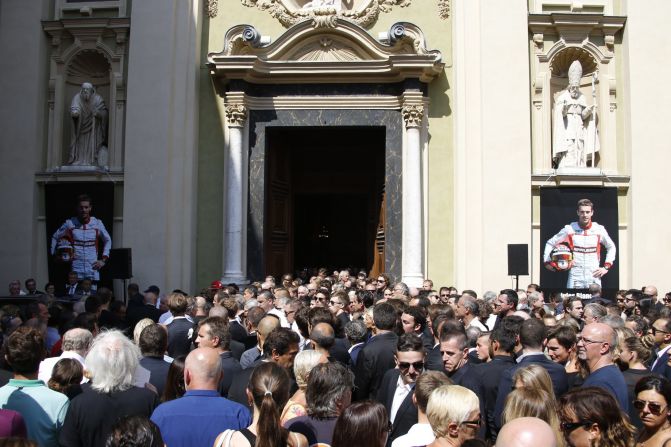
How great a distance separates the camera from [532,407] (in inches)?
158

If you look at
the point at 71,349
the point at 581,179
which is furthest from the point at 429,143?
the point at 71,349

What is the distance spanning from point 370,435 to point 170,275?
43.4ft

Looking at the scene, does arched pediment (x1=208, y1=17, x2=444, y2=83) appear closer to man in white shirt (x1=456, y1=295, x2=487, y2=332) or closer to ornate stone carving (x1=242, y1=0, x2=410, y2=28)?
ornate stone carving (x1=242, y1=0, x2=410, y2=28)

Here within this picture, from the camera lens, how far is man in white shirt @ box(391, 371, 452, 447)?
4.20 m

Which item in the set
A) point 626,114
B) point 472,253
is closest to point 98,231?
point 472,253

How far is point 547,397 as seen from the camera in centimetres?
411

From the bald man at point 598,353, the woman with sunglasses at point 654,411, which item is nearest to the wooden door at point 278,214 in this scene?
the bald man at point 598,353

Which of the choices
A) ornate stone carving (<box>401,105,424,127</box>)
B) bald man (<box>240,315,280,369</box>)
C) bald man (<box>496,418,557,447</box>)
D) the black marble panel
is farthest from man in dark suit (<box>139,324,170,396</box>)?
ornate stone carving (<box>401,105,424,127</box>)

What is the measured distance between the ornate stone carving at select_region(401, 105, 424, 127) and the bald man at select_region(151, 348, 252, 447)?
40.7 ft

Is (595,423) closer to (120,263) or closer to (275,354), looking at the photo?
(275,354)

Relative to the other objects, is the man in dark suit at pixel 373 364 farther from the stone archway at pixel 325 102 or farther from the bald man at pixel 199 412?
the stone archway at pixel 325 102

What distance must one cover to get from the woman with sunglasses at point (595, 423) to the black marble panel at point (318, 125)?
1255 cm

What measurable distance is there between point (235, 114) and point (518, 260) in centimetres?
667

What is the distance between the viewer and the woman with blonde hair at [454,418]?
3740 mm
